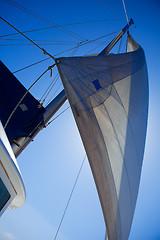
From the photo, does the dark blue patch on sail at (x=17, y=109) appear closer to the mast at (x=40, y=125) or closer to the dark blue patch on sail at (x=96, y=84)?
the mast at (x=40, y=125)

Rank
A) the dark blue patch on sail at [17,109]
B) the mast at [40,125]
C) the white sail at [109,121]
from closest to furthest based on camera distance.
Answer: the white sail at [109,121]
the mast at [40,125]
the dark blue patch on sail at [17,109]

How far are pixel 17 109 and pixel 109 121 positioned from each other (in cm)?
269

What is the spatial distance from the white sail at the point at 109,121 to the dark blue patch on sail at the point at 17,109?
1.66 m

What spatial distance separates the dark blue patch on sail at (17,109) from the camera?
12.3 ft

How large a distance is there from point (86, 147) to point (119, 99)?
1581 millimetres

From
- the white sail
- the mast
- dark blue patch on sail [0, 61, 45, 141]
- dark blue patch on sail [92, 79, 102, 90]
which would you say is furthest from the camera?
dark blue patch on sail [0, 61, 45, 141]

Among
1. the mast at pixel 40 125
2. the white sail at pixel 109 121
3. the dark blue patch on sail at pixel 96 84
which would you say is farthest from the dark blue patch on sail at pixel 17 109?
the dark blue patch on sail at pixel 96 84

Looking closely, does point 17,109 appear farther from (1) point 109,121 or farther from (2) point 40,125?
(1) point 109,121

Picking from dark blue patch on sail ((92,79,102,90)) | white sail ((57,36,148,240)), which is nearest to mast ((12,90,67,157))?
white sail ((57,36,148,240))

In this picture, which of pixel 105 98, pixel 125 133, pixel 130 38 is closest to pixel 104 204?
pixel 125 133

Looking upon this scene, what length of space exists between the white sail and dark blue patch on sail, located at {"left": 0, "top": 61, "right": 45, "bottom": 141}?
1656 millimetres

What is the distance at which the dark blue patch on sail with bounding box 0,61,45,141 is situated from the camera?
12.3 ft

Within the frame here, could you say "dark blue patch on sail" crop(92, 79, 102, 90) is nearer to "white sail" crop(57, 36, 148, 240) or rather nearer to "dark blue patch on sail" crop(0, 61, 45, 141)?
"white sail" crop(57, 36, 148, 240)

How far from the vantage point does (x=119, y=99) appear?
11.1 ft
